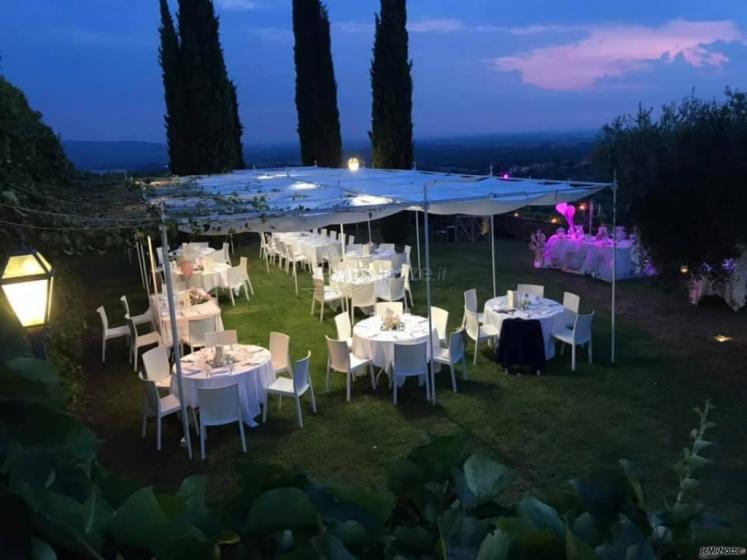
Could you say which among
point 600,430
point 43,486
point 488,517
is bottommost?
point 600,430

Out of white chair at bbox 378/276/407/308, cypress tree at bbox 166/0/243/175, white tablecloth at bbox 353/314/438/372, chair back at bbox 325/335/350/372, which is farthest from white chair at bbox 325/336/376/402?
cypress tree at bbox 166/0/243/175

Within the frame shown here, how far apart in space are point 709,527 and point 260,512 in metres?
0.48

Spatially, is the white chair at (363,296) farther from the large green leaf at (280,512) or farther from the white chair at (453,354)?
the large green leaf at (280,512)

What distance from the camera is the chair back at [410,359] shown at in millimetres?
6293

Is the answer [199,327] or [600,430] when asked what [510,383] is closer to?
[600,430]

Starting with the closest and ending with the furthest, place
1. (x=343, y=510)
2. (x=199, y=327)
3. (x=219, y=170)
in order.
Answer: (x=343, y=510)
(x=199, y=327)
(x=219, y=170)

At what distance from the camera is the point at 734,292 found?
8898 mm

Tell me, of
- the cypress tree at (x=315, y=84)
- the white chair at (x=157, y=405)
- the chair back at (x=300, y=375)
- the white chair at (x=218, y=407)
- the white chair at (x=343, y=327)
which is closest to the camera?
the white chair at (x=218, y=407)

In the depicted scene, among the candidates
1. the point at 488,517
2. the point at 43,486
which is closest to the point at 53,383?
the point at 43,486

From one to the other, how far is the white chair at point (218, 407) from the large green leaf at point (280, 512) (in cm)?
506

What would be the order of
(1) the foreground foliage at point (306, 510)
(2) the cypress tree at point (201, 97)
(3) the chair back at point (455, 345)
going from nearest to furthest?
(1) the foreground foliage at point (306, 510), (3) the chair back at point (455, 345), (2) the cypress tree at point (201, 97)

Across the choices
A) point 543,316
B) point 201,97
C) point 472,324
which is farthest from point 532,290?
point 201,97

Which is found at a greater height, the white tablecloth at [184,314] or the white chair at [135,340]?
the white tablecloth at [184,314]

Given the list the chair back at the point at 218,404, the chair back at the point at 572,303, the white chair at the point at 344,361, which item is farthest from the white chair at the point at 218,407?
the chair back at the point at 572,303
